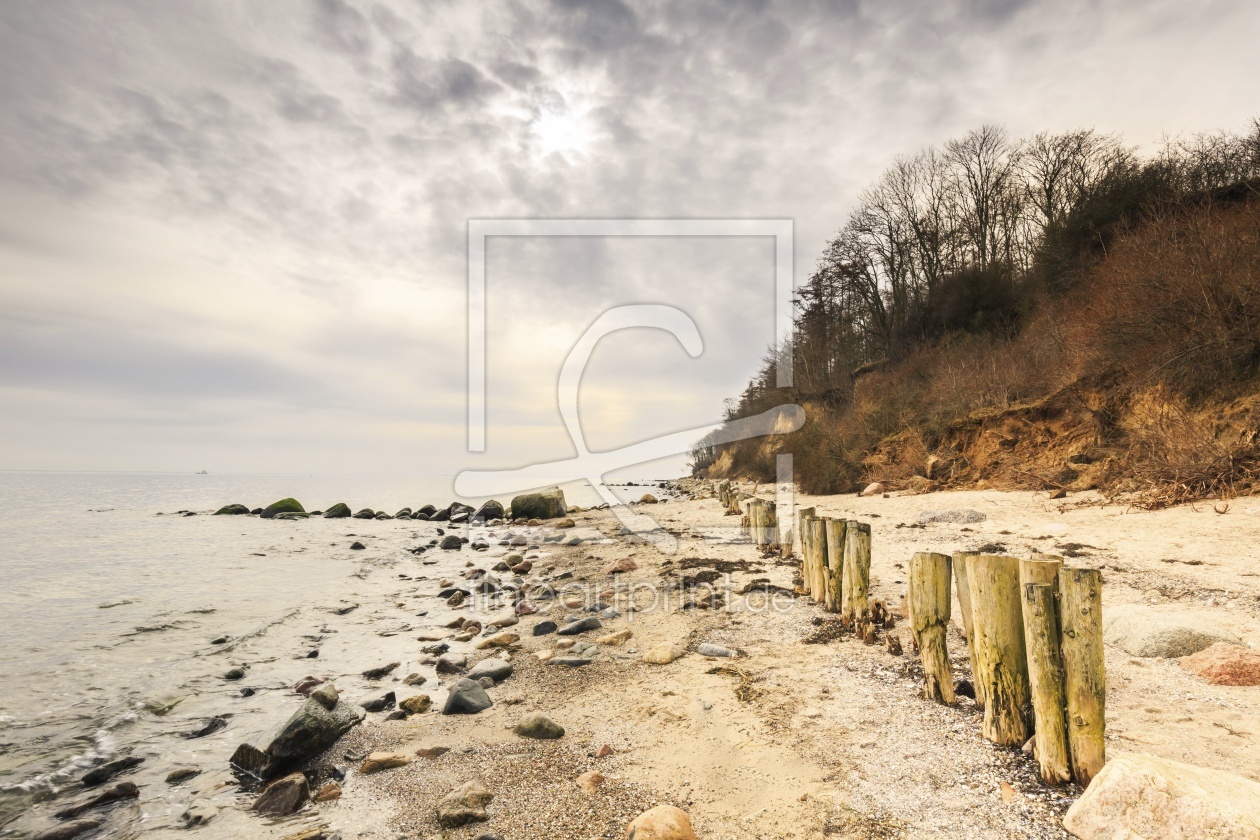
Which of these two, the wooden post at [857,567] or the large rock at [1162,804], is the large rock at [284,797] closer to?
the large rock at [1162,804]

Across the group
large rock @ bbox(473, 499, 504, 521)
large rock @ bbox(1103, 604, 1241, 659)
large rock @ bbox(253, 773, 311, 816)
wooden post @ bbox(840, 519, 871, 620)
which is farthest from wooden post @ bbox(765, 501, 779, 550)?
large rock @ bbox(473, 499, 504, 521)

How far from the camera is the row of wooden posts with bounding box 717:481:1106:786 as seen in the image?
9.88 feet

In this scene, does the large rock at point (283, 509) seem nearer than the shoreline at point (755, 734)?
No

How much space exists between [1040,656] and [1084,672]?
0.74ft

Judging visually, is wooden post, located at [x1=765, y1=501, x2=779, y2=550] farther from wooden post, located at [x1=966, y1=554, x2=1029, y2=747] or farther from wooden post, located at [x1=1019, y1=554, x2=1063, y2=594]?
wooden post, located at [x1=1019, y1=554, x2=1063, y2=594]

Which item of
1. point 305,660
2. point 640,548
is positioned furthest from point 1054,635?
point 640,548

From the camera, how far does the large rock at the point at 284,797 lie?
3836mm

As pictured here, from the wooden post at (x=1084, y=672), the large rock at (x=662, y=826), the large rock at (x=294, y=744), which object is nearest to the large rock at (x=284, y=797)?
the large rock at (x=294, y=744)

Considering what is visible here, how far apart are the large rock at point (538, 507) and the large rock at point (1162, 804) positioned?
80.7 ft

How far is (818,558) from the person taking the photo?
7.13m

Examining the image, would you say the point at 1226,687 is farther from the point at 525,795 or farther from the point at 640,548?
the point at 640,548

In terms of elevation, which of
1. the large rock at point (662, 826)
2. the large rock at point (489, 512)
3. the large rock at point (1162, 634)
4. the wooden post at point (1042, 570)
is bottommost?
the large rock at point (662, 826)

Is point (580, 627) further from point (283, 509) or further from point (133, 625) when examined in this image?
point (283, 509)

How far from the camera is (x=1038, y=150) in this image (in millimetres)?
28000
